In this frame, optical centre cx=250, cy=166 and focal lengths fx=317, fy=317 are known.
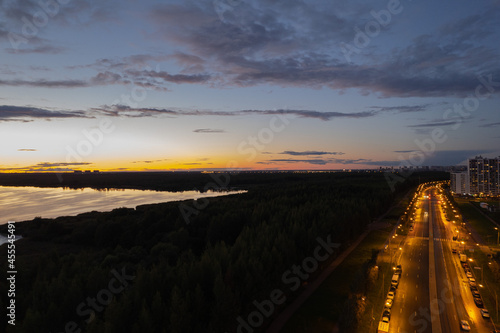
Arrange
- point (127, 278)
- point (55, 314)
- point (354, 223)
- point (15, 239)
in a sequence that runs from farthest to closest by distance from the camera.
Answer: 1. point (15, 239)
2. point (354, 223)
3. point (127, 278)
4. point (55, 314)

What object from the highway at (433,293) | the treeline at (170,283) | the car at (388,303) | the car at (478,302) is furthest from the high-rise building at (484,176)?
the car at (388,303)

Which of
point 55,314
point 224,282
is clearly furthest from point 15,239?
point 224,282

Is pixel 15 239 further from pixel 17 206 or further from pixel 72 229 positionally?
pixel 17 206

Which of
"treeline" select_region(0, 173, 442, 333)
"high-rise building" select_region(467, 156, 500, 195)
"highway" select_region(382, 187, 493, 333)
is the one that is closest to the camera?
"treeline" select_region(0, 173, 442, 333)

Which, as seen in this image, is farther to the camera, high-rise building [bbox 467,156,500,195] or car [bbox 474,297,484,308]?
high-rise building [bbox 467,156,500,195]

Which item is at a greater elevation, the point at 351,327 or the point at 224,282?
the point at 224,282

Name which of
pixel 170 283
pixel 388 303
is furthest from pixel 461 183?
pixel 170 283

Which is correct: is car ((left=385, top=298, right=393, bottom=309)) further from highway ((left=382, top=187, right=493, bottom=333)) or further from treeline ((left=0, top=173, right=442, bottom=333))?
treeline ((left=0, top=173, right=442, bottom=333))

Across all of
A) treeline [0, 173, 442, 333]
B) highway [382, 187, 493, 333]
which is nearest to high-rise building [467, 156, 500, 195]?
highway [382, 187, 493, 333]
